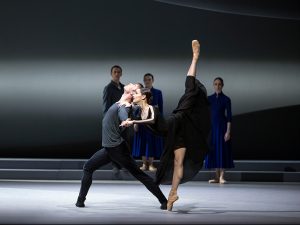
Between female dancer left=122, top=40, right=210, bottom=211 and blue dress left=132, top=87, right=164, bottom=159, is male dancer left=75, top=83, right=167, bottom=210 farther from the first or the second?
blue dress left=132, top=87, right=164, bottom=159

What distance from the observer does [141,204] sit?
24.2 ft

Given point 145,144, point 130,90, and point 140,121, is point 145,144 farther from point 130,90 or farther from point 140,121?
point 140,121

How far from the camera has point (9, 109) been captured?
Result: 41.9ft

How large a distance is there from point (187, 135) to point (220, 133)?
10.6 feet

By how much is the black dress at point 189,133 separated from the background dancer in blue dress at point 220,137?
2.87 metres

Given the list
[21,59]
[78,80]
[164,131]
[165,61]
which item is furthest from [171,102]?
[164,131]

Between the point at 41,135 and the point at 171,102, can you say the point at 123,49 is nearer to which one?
the point at 171,102

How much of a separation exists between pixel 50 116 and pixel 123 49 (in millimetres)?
1782

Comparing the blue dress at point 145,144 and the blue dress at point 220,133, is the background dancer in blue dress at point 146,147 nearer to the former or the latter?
the blue dress at point 145,144

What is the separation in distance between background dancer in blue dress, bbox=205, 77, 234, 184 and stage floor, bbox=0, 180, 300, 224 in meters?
0.29

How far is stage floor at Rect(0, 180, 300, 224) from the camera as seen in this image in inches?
244

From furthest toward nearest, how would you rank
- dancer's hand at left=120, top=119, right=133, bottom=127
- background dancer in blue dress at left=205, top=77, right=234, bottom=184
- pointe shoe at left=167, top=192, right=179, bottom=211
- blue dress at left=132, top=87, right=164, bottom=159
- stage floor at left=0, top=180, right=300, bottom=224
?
blue dress at left=132, top=87, right=164, bottom=159 < background dancer in blue dress at left=205, top=77, right=234, bottom=184 < pointe shoe at left=167, top=192, right=179, bottom=211 < dancer's hand at left=120, top=119, right=133, bottom=127 < stage floor at left=0, top=180, right=300, bottom=224

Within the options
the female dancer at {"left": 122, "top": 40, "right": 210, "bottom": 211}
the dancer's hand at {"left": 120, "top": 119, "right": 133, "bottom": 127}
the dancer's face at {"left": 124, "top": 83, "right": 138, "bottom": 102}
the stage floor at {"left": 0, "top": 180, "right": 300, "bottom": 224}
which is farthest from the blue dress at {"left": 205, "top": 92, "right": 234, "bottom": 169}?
the dancer's hand at {"left": 120, "top": 119, "right": 133, "bottom": 127}

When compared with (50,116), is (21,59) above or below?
above
